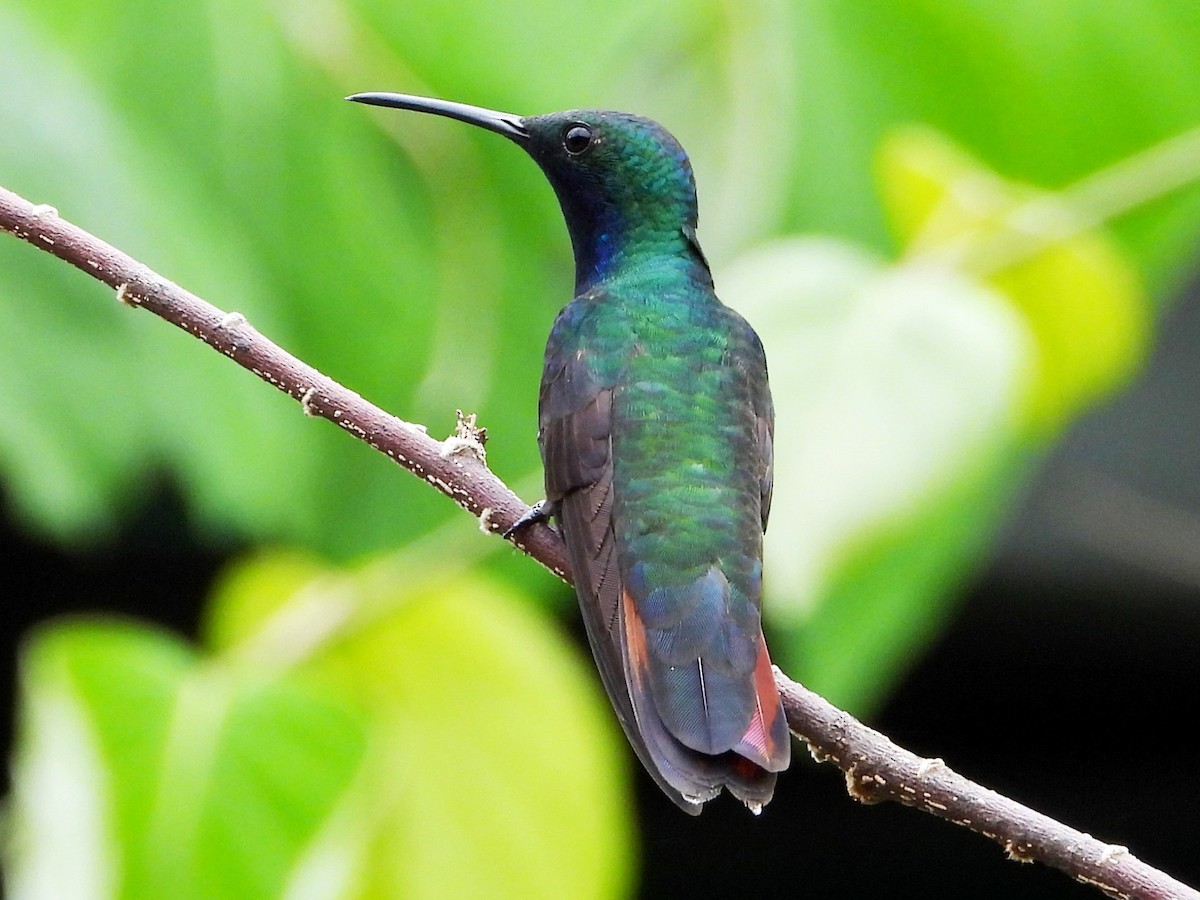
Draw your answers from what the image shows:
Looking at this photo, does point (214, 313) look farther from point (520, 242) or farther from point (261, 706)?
point (520, 242)

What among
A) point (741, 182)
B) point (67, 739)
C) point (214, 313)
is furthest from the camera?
point (741, 182)

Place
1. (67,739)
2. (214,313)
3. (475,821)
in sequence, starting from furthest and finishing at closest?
(475,821) < (67,739) < (214,313)

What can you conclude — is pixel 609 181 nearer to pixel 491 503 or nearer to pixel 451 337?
pixel 451 337

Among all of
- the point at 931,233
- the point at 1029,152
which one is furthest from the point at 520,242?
the point at 1029,152

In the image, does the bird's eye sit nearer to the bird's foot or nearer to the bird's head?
the bird's head

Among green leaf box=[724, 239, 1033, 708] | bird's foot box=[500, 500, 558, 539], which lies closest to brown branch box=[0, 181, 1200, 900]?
bird's foot box=[500, 500, 558, 539]

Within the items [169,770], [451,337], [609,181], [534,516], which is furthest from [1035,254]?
[169,770]
